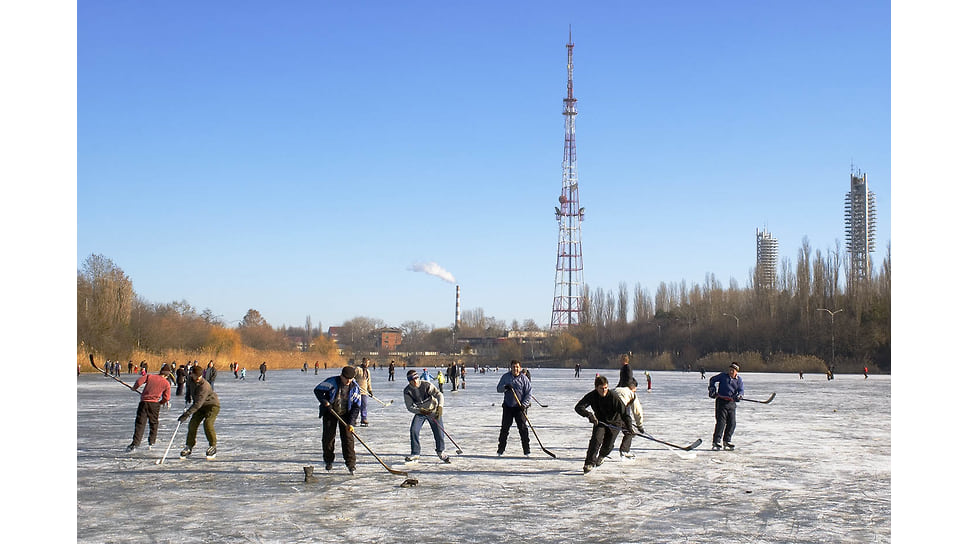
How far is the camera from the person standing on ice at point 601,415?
35.7 feet

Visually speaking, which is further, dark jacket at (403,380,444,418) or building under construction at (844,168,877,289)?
building under construction at (844,168,877,289)

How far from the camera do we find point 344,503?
8.81 metres

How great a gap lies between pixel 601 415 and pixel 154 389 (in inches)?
295

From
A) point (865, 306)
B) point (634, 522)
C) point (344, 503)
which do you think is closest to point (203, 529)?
point (344, 503)

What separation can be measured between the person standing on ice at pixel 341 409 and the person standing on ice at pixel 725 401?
606 cm

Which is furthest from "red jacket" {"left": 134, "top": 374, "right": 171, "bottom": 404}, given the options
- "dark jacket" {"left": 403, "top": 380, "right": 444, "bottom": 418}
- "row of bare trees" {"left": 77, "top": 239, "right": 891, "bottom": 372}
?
"row of bare trees" {"left": 77, "top": 239, "right": 891, "bottom": 372}

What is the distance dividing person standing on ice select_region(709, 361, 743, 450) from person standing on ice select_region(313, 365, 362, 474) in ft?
19.9

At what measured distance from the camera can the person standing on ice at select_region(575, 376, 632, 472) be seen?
10.9 metres

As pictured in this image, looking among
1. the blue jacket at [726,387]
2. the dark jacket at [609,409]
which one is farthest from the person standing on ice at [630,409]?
the blue jacket at [726,387]

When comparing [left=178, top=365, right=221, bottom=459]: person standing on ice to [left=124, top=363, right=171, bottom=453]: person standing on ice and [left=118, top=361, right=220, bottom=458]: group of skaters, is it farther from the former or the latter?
[left=124, top=363, right=171, bottom=453]: person standing on ice

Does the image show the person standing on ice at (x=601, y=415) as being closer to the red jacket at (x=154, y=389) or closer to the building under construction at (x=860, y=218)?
the red jacket at (x=154, y=389)

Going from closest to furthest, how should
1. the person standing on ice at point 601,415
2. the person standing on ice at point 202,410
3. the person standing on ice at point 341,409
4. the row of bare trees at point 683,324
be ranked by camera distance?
the person standing on ice at point 341,409 → the person standing on ice at point 601,415 → the person standing on ice at point 202,410 → the row of bare trees at point 683,324
